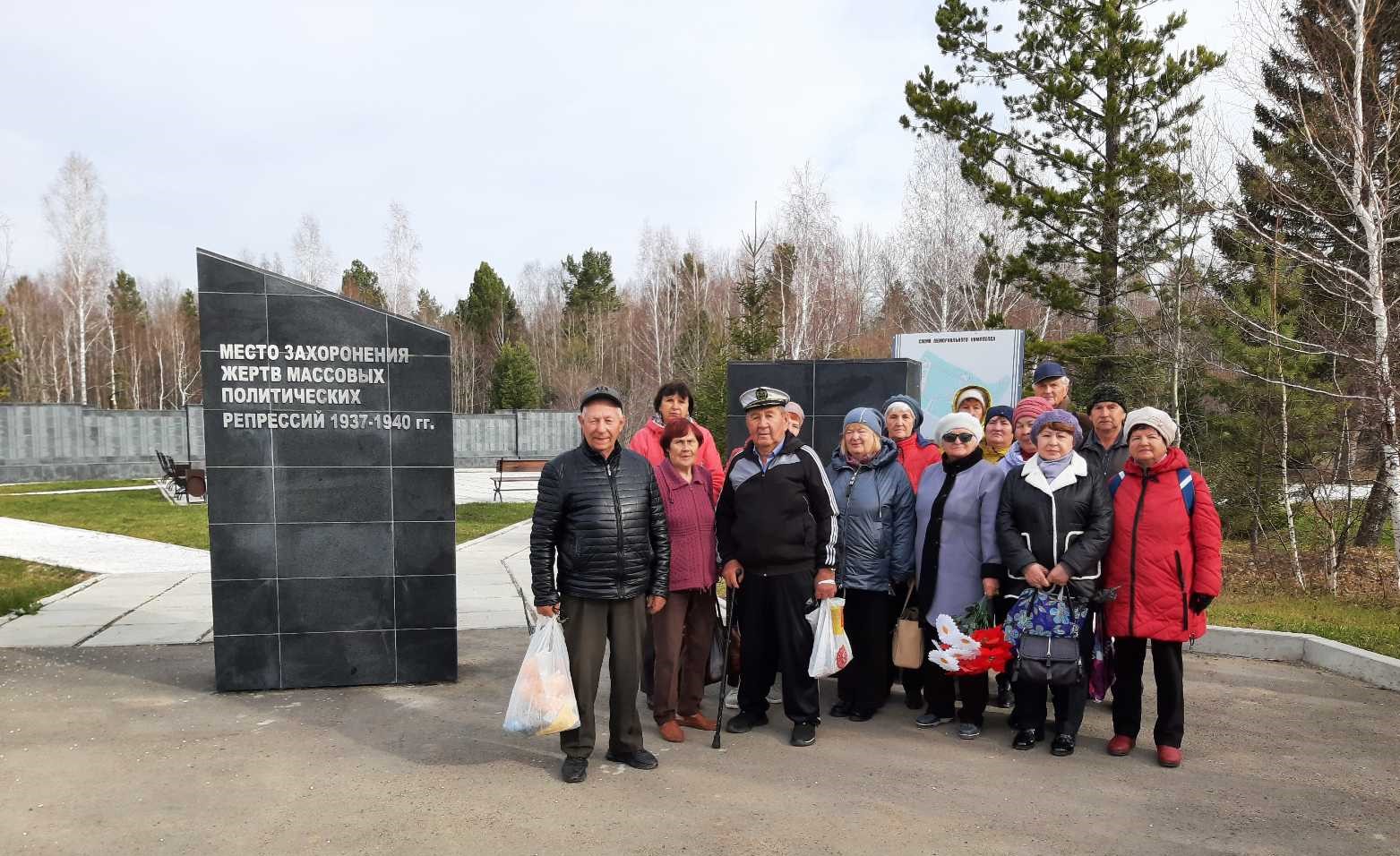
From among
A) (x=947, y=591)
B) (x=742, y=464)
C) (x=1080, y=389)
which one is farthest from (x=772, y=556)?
(x=1080, y=389)

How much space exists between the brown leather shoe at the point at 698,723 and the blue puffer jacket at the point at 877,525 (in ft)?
3.40

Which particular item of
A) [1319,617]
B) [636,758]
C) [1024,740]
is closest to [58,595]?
[636,758]

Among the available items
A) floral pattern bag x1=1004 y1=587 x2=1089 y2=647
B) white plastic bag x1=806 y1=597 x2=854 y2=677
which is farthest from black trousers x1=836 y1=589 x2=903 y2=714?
floral pattern bag x1=1004 y1=587 x2=1089 y2=647

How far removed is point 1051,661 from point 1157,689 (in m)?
0.52

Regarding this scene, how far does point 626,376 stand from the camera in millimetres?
43781

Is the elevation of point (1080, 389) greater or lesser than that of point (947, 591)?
greater

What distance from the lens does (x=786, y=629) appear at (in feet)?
14.6

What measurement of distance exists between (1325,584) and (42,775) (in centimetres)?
1100

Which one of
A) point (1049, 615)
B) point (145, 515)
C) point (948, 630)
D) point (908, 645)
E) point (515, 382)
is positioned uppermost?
point (515, 382)

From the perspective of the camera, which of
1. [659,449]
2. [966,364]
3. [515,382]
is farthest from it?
[515,382]

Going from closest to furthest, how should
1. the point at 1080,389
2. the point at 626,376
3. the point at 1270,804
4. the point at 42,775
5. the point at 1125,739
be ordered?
the point at 1270,804
the point at 42,775
the point at 1125,739
the point at 1080,389
the point at 626,376

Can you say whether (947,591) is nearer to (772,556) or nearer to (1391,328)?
(772,556)

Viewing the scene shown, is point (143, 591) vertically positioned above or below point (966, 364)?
below

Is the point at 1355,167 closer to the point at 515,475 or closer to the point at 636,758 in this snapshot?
the point at 636,758
